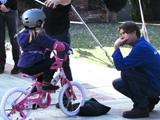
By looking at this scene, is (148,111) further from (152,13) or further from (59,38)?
(152,13)

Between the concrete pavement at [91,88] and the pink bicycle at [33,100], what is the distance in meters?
0.16

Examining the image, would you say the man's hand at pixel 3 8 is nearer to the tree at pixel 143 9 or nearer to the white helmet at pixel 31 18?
the white helmet at pixel 31 18

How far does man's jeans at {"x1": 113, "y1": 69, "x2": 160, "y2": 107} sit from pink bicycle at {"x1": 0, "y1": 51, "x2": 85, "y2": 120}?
26.3 inches

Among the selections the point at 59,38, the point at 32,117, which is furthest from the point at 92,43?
the point at 32,117

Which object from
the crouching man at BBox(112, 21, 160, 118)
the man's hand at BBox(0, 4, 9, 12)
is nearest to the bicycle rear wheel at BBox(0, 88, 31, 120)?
the crouching man at BBox(112, 21, 160, 118)

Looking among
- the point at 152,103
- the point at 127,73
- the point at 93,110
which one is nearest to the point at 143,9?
the point at 152,103

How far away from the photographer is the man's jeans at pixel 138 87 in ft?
13.0

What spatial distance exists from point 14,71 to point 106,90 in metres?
1.98

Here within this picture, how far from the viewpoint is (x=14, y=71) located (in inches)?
247

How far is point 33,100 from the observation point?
3775mm

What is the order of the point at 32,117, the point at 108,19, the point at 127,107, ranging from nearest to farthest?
the point at 32,117
the point at 127,107
the point at 108,19

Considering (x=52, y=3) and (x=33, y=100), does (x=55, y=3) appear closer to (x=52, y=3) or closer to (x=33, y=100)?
(x=52, y=3)

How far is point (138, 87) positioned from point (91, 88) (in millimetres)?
1685

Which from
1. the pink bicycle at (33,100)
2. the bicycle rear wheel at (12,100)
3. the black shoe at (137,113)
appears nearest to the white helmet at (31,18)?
the pink bicycle at (33,100)
